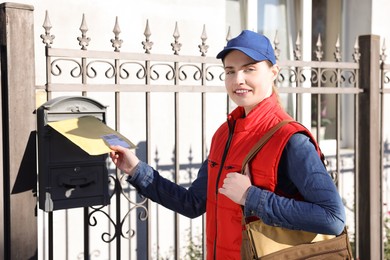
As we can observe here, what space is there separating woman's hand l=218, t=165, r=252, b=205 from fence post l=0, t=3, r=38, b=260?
1.21 meters

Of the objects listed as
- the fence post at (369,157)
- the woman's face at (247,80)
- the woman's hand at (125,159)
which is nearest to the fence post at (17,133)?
the woman's hand at (125,159)

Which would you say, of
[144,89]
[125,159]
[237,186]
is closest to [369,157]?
[144,89]

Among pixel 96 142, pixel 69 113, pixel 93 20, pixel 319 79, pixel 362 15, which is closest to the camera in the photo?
pixel 96 142

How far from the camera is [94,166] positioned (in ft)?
10.2

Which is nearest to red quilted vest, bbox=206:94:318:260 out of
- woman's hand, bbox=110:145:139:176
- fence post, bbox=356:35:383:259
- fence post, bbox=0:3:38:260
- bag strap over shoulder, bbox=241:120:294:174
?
bag strap over shoulder, bbox=241:120:294:174

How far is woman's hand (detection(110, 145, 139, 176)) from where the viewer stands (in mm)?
2859

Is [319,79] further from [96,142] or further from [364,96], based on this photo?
[96,142]

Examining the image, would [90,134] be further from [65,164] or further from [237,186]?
[237,186]

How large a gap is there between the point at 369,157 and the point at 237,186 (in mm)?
2571

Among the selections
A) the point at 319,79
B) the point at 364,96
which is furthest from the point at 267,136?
the point at 364,96

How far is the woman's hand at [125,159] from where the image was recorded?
2.86 m

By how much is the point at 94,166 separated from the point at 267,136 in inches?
42.2

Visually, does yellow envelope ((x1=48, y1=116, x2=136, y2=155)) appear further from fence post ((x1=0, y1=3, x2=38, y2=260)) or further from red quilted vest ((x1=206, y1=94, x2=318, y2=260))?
red quilted vest ((x1=206, y1=94, x2=318, y2=260))

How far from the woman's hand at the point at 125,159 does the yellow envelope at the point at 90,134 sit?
0.03m
